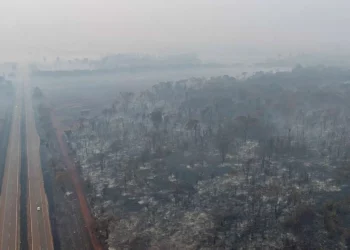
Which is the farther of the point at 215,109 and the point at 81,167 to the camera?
the point at 215,109

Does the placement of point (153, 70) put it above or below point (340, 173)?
above

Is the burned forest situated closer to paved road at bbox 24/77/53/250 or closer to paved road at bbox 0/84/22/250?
paved road at bbox 24/77/53/250

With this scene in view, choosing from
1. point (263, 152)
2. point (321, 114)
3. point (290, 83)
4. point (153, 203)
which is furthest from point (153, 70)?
point (153, 203)

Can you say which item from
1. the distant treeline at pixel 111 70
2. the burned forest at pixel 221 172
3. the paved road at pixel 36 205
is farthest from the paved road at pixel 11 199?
the distant treeline at pixel 111 70

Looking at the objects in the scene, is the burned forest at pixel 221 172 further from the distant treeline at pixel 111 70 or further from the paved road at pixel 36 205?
the distant treeline at pixel 111 70

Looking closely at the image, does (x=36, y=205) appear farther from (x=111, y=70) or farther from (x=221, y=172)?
(x=111, y=70)

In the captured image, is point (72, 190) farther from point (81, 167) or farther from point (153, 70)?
point (153, 70)
